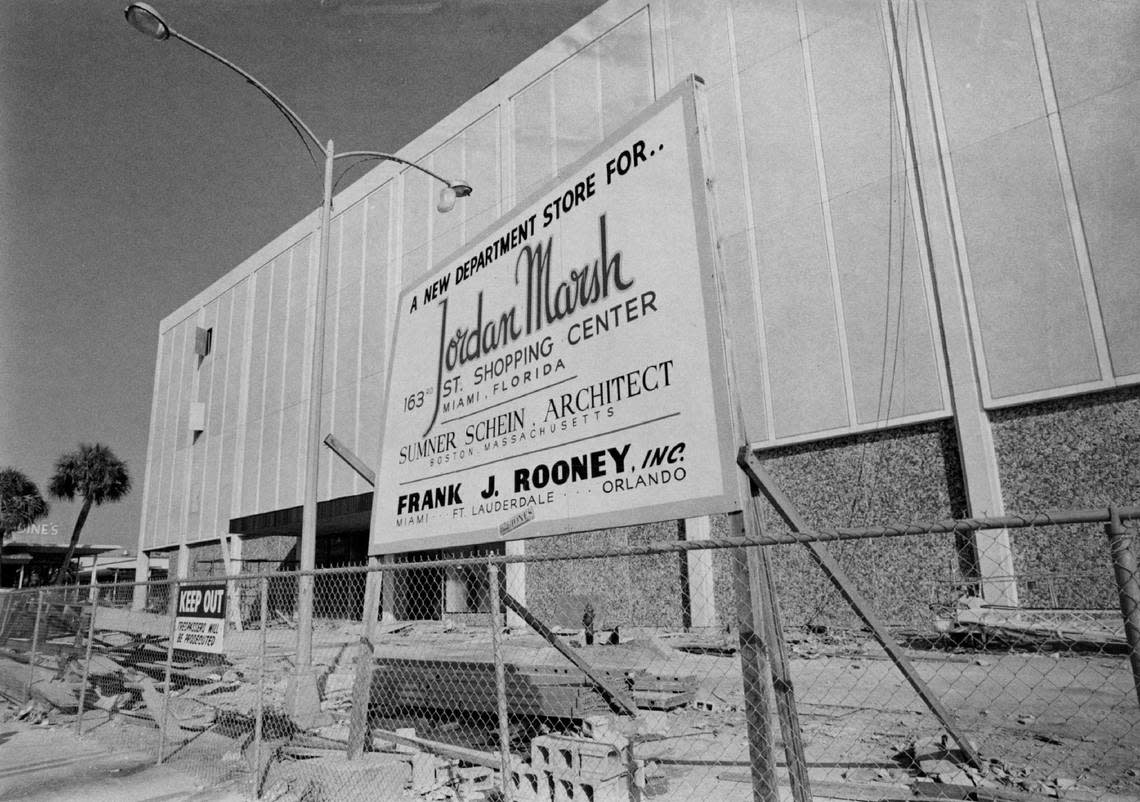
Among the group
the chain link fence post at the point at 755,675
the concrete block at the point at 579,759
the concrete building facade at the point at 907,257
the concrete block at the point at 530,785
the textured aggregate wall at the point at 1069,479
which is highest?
the concrete building facade at the point at 907,257

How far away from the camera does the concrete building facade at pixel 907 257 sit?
40.0 ft

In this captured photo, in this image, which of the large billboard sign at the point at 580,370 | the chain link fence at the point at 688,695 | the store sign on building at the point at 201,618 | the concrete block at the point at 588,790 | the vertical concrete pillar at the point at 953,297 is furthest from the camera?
the vertical concrete pillar at the point at 953,297

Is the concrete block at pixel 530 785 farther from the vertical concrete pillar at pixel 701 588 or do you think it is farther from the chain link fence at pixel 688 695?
the vertical concrete pillar at pixel 701 588

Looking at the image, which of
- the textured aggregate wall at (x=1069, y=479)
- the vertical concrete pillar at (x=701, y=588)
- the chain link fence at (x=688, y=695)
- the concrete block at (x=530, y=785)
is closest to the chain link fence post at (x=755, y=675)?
the chain link fence at (x=688, y=695)

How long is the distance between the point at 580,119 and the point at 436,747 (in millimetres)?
17977

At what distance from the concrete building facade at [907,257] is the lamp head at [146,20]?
8303 millimetres

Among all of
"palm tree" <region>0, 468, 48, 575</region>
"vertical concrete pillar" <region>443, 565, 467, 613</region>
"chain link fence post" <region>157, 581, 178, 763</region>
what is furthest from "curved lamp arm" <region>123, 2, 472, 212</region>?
"palm tree" <region>0, 468, 48, 575</region>

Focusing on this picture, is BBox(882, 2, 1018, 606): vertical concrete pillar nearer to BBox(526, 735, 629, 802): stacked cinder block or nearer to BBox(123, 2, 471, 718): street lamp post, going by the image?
BBox(123, 2, 471, 718): street lamp post

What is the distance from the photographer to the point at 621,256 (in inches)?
201

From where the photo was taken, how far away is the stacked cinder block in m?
5.04

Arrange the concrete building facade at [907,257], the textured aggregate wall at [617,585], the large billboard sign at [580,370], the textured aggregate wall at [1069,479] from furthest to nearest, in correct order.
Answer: the textured aggregate wall at [617,585]
the concrete building facade at [907,257]
the textured aggregate wall at [1069,479]
the large billboard sign at [580,370]

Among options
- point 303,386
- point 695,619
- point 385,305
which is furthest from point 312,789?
→ point 303,386

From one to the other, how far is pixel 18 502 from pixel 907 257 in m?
66.5

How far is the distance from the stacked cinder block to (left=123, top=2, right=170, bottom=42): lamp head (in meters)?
10.2
